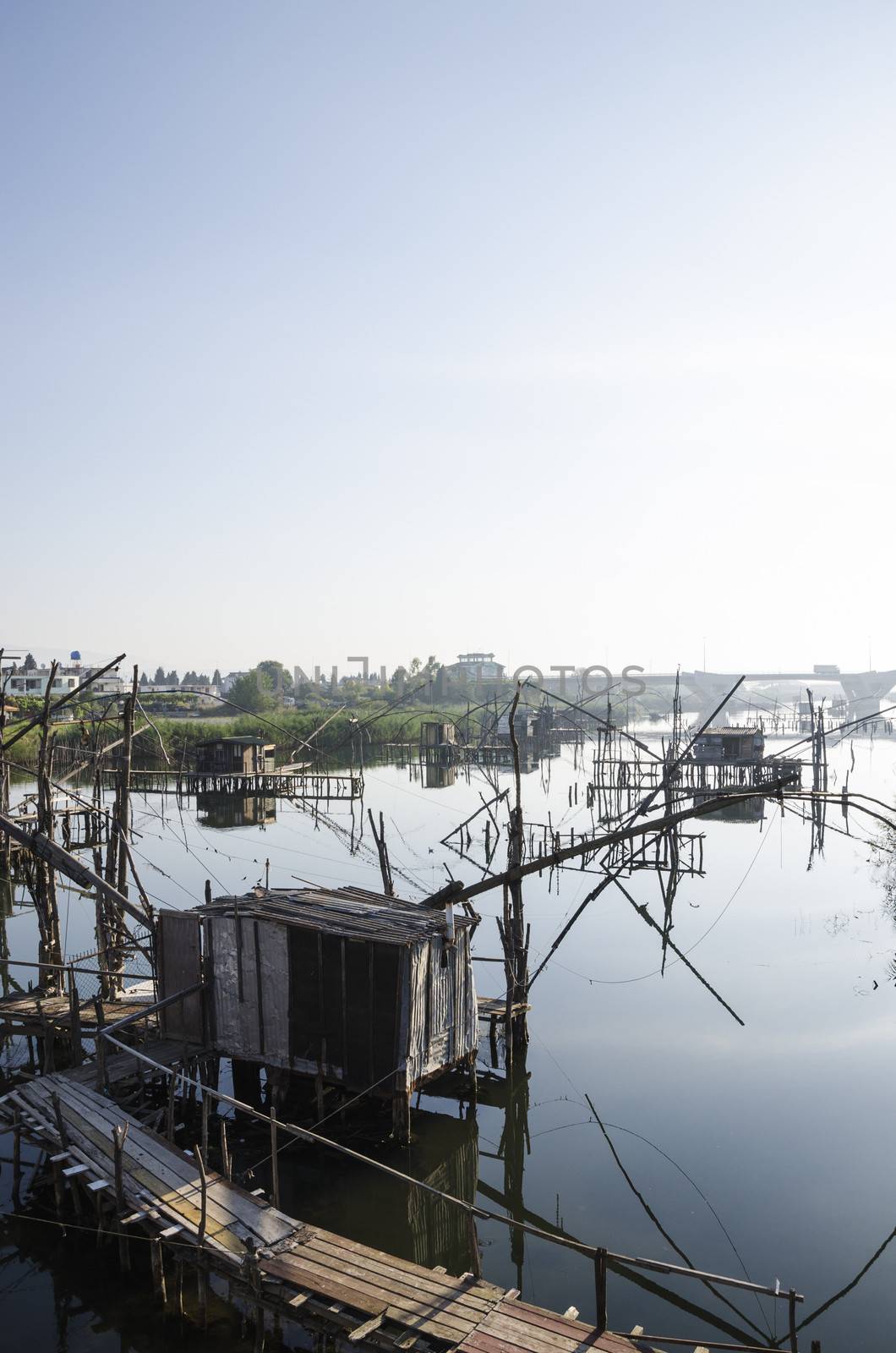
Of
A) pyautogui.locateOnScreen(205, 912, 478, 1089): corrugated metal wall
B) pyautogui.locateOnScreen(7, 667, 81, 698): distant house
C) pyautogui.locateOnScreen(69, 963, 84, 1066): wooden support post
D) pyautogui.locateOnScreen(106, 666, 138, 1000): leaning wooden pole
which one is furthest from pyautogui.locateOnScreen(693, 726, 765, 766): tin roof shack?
pyautogui.locateOnScreen(7, 667, 81, 698): distant house

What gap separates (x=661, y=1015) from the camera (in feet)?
61.5

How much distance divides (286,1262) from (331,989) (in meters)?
4.03

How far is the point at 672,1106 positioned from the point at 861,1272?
4.23m

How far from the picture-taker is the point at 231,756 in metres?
52.1

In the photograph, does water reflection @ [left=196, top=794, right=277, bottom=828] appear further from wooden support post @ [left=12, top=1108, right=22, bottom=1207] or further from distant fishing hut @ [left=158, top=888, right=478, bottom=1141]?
wooden support post @ [left=12, top=1108, right=22, bottom=1207]

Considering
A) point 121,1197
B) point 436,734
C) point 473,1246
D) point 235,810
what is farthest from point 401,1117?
point 436,734

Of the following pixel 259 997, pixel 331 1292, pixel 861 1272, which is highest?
pixel 259 997

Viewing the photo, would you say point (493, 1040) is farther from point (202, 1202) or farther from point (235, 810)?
point (235, 810)

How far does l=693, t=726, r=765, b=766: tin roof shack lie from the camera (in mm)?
50250

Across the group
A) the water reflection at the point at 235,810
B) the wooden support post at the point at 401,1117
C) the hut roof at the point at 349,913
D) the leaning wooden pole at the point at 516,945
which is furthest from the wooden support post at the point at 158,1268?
the water reflection at the point at 235,810

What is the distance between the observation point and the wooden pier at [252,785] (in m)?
49.6

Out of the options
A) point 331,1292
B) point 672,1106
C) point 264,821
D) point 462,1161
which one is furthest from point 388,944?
point 264,821

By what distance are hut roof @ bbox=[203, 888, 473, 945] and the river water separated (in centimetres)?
289

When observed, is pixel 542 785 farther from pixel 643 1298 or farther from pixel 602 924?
pixel 643 1298
